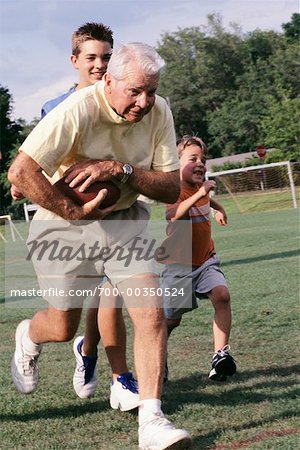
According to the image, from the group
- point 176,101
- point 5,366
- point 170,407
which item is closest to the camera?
point 170,407

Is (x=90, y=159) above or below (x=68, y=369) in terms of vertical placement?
above

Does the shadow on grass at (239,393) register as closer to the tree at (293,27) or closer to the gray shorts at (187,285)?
the gray shorts at (187,285)

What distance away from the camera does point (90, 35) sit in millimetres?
5738

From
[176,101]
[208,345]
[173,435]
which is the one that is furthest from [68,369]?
[176,101]

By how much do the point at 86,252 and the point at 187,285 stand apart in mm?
1552

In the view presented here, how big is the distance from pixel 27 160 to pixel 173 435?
145 cm

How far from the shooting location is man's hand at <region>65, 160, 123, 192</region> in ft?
13.7

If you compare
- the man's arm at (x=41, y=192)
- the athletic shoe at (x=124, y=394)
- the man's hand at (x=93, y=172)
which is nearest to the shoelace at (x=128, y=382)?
the athletic shoe at (x=124, y=394)

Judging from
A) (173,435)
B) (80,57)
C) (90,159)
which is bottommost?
(173,435)

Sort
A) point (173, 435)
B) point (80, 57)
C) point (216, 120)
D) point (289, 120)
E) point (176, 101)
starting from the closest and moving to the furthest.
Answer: point (173, 435) < point (80, 57) < point (289, 120) < point (216, 120) < point (176, 101)

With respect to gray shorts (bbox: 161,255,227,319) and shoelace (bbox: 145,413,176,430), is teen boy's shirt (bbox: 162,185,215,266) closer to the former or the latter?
gray shorts (bbox: 161,255,227,319)

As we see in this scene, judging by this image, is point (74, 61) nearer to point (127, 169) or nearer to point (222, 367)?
point (127, 169)

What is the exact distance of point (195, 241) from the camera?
5996mm

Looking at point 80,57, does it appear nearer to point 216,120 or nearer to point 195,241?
point 195,241
